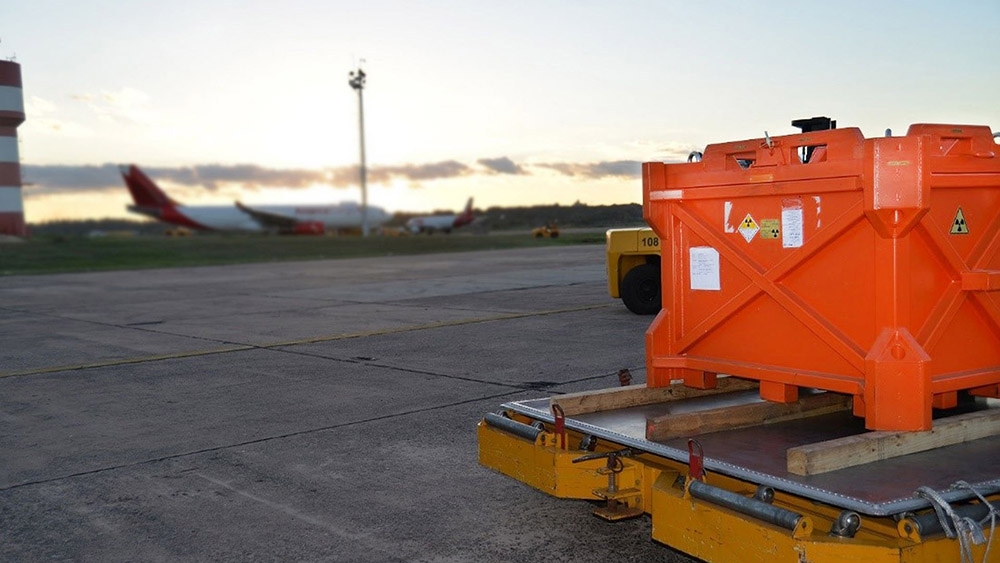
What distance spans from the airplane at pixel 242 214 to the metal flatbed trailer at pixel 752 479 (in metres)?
85.3

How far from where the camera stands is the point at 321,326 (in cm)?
1432

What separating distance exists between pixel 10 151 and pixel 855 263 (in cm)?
6292

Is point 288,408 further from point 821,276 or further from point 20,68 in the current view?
point 20,68

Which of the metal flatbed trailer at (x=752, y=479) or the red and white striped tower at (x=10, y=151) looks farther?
the red and white striped tower at (x=10, y=151)

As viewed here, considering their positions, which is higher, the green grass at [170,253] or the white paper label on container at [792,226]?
the white paper label on container at [792,226]

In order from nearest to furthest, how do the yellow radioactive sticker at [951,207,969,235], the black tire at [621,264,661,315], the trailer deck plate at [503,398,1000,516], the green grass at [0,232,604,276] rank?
the trailer deck plate at [503,398,1000,516] < the yellow radioactive sticker at [951,207,969,235] < the black tire at [621,264,661,315] < the green grass at [0,232,604,276]

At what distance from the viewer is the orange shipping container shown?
3.97m

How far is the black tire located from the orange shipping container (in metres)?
8.76

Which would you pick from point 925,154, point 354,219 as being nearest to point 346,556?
point 925,154

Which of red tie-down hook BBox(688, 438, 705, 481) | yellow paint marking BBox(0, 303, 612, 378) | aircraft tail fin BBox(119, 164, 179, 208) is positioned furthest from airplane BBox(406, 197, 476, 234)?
red tie-down hook BBox(688, 438, 705, 481)

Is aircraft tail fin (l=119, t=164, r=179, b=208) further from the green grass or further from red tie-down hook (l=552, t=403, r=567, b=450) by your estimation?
red tie-down hook (l=552, t=403, r=567, b=450)

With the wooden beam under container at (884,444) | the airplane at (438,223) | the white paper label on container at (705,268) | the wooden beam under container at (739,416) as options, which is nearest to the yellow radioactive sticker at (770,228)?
the white paper label on container at (705,268)

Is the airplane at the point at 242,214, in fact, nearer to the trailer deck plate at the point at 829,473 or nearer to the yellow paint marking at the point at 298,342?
the yellow paint marking at the point at 298,342

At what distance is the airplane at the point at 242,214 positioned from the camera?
90.2 metres
